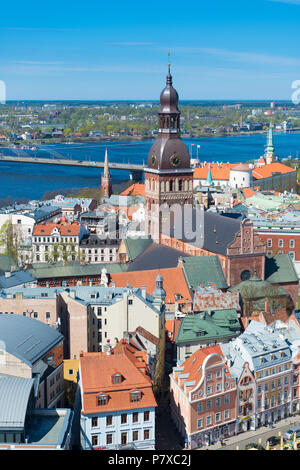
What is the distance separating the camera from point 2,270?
38656 millimetres

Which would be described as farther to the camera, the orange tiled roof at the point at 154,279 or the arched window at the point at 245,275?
the arched window at the point at 245,275

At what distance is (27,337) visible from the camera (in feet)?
79.1

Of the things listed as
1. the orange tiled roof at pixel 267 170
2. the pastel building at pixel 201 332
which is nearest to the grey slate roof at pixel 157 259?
the pastel building at pixel 201 332

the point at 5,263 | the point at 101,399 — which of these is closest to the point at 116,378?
the point at 101,399

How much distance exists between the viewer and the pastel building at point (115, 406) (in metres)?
21.5

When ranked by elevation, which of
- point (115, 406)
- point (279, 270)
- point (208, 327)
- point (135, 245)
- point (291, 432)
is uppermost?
point (135, 245)

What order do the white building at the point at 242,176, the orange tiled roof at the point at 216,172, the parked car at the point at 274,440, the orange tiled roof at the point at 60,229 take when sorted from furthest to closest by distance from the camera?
the orange tiled roof at the point at 216,172
the white building at the point at 242,176
the orange tiled roof at the point at 60,229
the parked car at the point at 274,440

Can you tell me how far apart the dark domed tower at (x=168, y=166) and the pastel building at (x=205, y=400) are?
1681 cm

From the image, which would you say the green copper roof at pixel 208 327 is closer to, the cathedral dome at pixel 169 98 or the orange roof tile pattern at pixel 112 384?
the orange roof tile pattern at pixel 112 384

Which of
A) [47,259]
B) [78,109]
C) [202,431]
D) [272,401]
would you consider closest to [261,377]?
[272,401]

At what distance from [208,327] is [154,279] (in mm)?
5279

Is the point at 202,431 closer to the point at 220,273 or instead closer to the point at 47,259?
the point at 220,273

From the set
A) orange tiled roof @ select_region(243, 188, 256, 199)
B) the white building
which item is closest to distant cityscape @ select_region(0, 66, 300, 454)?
orange tiled roof @ select_region(243, 188, 256, 199)

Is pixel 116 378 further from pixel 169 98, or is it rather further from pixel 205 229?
pixel 169 98
